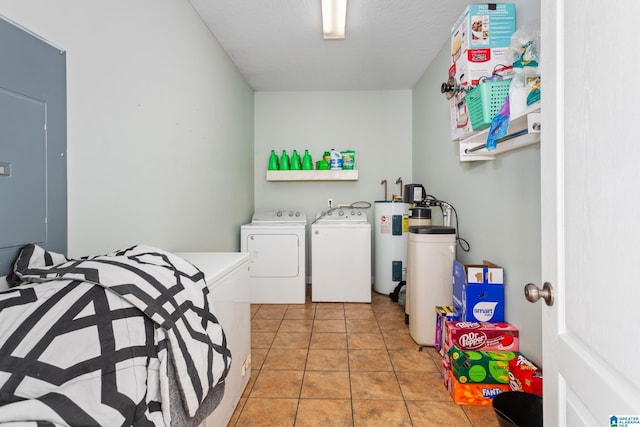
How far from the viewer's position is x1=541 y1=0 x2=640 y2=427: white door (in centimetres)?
49

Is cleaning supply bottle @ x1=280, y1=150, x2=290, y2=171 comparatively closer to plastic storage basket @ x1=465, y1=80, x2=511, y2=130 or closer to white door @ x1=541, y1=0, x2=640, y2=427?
plastic storage basket @ x1=465, y1=80, x2=511, y2=130

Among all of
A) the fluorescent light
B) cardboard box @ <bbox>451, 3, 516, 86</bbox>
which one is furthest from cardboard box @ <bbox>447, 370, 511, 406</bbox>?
the fluorescent light

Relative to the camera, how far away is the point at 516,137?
5.14 ft

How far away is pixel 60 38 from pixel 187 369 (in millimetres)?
1201

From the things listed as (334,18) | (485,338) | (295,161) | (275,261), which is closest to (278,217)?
(275,261)

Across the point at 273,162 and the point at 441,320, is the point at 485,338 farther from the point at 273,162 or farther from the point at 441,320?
the point at 273,162

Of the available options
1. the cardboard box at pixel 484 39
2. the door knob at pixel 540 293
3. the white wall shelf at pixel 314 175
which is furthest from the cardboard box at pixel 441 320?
the white wall shelf at pixel 314 175

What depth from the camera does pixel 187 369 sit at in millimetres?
792

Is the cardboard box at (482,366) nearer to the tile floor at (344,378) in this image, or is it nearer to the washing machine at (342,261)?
the tile floor at (344,378)

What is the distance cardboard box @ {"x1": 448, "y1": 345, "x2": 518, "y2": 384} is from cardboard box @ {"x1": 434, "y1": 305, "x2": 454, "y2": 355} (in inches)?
12.8

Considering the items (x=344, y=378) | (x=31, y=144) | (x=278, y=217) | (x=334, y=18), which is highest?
(x=334, y=18)

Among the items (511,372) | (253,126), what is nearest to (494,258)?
(511,372)

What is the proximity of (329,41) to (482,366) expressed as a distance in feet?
8.62

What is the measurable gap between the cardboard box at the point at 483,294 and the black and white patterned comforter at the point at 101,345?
4.85 ft
